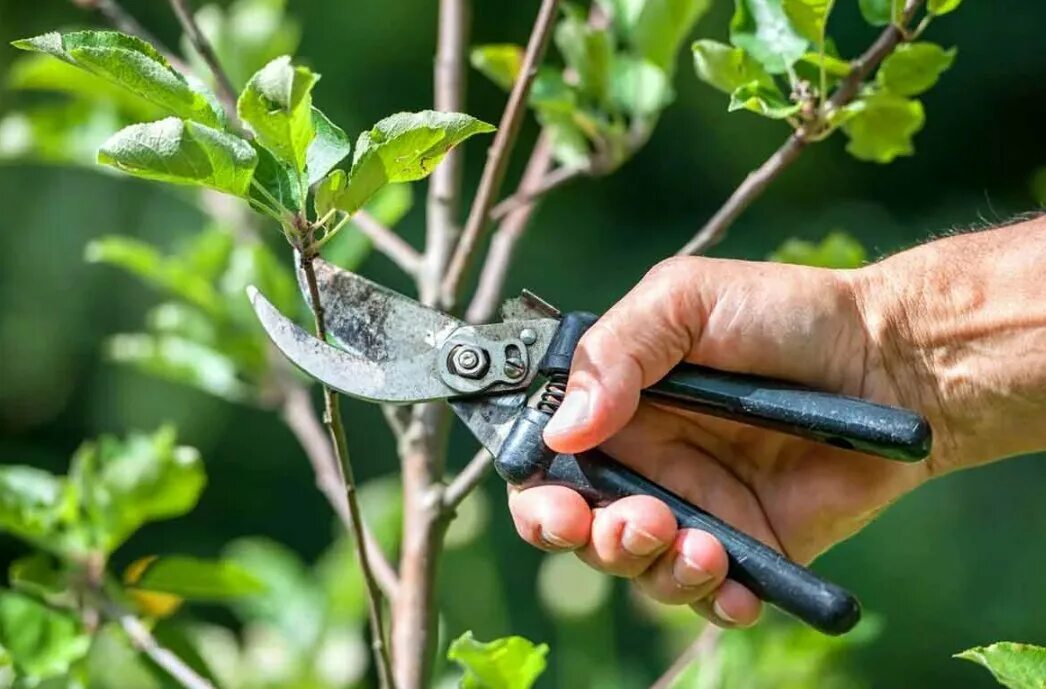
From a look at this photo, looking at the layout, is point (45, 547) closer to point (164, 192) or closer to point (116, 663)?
point (116, 663)

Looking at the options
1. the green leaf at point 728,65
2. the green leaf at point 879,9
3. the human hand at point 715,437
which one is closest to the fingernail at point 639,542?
the human hand at point 715,437

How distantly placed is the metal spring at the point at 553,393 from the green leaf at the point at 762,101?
212 millimetres

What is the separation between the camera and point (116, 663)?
4.46ft

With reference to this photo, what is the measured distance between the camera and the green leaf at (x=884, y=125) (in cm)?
104

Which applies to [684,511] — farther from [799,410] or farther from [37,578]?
[37,578]

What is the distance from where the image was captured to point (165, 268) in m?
1.27

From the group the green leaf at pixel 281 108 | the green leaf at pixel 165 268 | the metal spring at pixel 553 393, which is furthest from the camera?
the green leaf at pixel 165 268

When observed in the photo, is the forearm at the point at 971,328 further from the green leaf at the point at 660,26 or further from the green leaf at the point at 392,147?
the green leaf at the point at 392,147

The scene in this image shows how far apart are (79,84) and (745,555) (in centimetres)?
74

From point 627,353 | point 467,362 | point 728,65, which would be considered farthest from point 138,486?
point 728,65

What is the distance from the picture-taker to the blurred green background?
7.72 ft

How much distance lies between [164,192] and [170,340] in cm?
104

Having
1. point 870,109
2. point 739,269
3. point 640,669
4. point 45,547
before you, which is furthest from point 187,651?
point 640,669

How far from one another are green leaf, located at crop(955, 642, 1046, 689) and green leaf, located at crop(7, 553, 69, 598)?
27.9 inches
